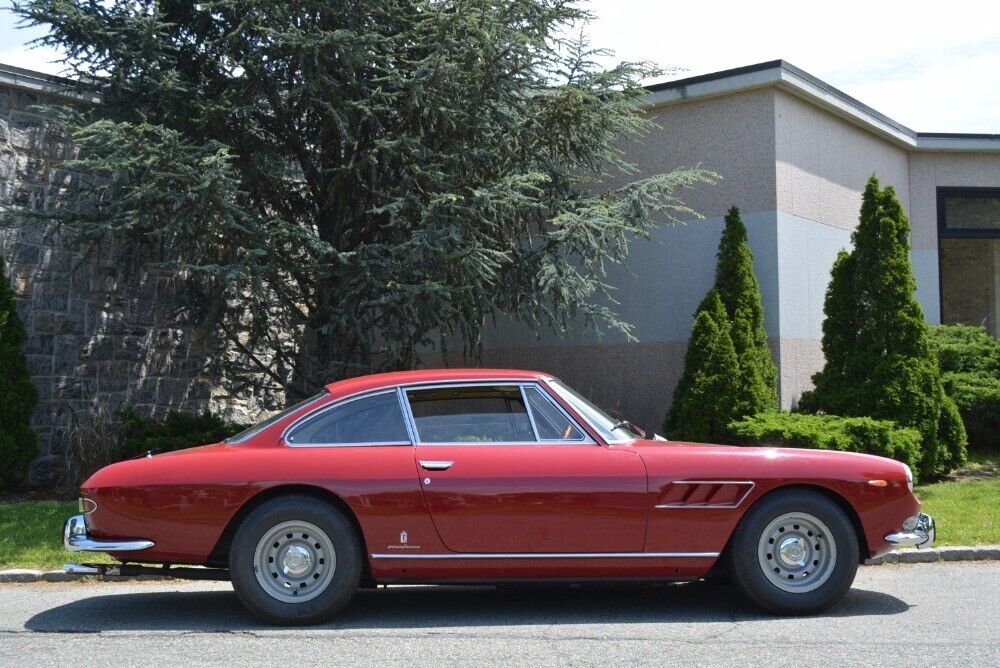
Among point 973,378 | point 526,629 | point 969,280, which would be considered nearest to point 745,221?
point 973,378

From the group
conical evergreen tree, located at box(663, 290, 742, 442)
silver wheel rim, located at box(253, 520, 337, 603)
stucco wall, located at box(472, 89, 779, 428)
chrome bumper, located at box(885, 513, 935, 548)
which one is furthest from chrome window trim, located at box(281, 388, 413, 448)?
stucco wall, located at box(472, 89, 779, 428)

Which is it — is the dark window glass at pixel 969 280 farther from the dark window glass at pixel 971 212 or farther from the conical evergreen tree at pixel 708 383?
the conical evergreen tree at pixel 708 383

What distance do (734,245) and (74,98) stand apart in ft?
25.6

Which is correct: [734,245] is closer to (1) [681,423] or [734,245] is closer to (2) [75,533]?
(1) [681,423]

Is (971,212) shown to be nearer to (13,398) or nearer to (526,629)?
(526,629)

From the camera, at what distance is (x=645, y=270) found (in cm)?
1341

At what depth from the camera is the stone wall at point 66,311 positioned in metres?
12.3

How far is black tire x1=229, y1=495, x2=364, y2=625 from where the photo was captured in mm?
6047

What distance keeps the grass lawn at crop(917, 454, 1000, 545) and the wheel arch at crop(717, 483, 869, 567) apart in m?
2.40

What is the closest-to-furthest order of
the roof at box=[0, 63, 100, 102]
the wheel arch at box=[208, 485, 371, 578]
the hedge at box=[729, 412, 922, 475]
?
the wheel arch at box=[208, 485, 371, 578] → the hedge at box=[729, 412, 922, 475] → the roof at box=[0, 63, 100, 102]

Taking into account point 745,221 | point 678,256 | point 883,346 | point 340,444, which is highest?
point 745,221

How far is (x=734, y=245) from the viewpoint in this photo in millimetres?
12227

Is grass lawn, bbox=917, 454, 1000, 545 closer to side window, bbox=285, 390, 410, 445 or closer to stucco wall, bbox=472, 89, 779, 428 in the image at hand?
stucco wall, bbox=472, 89, 779, 428

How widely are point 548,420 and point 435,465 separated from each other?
76 cm
